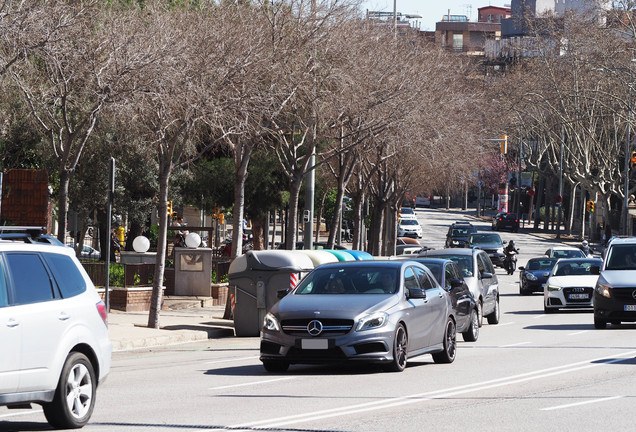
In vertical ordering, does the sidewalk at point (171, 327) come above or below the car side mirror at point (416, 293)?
below

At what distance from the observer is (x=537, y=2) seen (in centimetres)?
15638

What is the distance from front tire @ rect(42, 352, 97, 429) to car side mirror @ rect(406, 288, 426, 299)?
237 inches

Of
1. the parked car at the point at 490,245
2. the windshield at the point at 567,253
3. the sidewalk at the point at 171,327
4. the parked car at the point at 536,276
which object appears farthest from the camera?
the parked car at the point at 490,245

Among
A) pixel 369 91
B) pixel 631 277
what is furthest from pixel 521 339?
pixel 369 91

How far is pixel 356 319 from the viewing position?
44.8 ft

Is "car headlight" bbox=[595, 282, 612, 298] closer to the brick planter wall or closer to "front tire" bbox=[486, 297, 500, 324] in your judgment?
"front tire" bbox=[486, 297, 500, 324]

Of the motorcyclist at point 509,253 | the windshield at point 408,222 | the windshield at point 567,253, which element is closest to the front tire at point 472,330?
the windshield at point 567,253

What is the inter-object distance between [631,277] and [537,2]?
139940mm

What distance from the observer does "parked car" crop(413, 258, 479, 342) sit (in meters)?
19.8

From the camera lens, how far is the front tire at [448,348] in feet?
52.1

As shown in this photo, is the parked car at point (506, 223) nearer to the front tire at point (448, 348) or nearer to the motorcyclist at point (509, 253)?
the motorcyclist at point (509, 253)

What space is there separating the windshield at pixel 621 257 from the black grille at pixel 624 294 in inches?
46.0

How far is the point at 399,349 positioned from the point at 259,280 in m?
7.83

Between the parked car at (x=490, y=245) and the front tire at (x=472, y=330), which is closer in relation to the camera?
the front tire at (x=472, y=330)
